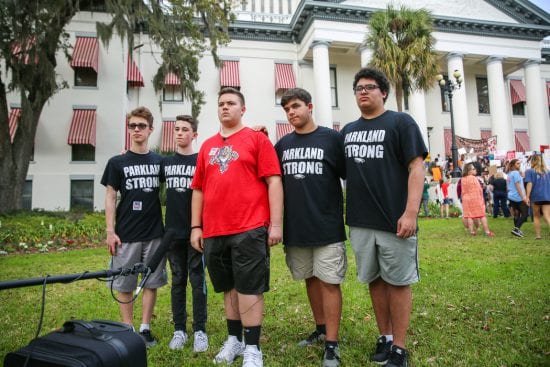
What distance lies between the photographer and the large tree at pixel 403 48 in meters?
17.4

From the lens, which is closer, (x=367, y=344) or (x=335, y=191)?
(x=335, y=191)

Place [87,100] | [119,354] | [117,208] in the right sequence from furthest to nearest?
[87,100] → [117,208] → [119,354]

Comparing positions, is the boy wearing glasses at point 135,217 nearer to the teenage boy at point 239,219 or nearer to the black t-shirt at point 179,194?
the black t-shirt at point 179,194

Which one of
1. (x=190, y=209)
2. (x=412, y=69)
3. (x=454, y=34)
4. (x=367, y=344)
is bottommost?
(x=367, y=344)

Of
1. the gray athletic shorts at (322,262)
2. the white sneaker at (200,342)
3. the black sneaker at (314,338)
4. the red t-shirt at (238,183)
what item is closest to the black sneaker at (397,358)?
the gray athletic shorts at (322,262)

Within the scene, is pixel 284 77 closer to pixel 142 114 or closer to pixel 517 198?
pixel 517 198

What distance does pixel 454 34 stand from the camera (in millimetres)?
25281

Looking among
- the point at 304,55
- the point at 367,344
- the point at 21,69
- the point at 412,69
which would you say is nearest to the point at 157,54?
the point at 304,55

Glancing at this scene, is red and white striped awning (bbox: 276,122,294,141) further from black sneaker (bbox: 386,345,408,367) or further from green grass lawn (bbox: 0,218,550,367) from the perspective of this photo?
black sneaker (bbox: 386,345,408,367)

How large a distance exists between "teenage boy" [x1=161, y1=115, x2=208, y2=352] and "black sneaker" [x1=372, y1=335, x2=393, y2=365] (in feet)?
5.07

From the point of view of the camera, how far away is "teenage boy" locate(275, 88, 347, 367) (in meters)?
3.14

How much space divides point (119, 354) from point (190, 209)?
2.26 meters

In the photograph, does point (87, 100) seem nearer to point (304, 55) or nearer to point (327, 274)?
point (304, 55)

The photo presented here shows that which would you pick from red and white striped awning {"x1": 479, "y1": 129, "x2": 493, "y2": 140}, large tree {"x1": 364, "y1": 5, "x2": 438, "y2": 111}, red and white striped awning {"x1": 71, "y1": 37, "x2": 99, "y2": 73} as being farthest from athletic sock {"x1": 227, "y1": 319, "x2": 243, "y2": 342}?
red and white striped awning {"x1": 479, "y1": 129, "x2": 493, "y2": 140}
